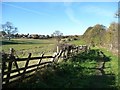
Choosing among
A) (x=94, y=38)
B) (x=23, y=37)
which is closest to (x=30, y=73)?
(x=94, y=38)

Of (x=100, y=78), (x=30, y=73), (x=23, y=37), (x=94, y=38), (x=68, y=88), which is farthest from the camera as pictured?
(x=23, y=37)

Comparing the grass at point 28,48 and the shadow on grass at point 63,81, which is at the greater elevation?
the shadow on grass at point 63,81

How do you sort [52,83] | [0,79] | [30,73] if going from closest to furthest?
[0,79] → [52,83] → [30,73]

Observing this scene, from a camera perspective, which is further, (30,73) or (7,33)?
(7,33)

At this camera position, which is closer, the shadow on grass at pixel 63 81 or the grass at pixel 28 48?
the shadow on grass at pixel 63 81

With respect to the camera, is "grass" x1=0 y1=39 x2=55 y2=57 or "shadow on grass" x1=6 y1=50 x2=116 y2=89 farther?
"grass" x1=0 y1=39 x2=55 y2=57

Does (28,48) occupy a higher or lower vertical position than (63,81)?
lower

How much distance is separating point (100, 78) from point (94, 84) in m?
1.81

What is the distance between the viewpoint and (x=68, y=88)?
11.4m

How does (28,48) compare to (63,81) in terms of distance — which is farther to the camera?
(28,48)

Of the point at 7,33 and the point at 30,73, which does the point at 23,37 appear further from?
the point at 30,73

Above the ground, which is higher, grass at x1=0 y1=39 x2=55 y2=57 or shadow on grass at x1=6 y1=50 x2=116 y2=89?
shadow on grass at x1=6 y1=50 x2=116 y2=89

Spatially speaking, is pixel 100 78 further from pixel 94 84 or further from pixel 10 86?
pixel 10 86

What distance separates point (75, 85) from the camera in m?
12.2
